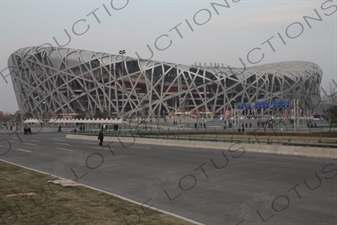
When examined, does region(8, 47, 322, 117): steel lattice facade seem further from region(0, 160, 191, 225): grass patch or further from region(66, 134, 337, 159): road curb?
region(0, 160, 191, 225): grass patch

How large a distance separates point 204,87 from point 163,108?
1225cm

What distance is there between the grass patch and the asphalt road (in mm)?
943

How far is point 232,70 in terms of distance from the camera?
395ft

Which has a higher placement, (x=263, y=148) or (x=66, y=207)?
(x=66, y=207)

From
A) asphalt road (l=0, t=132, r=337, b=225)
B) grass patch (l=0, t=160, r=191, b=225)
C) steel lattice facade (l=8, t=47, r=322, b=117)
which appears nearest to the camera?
grass patch (l=0, t=160, r=191, b=225)

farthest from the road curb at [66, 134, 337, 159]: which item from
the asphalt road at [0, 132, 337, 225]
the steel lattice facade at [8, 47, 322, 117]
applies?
the steel lattice facade at [8, 47, 322, 117]

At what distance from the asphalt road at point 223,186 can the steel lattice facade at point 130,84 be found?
87929mm

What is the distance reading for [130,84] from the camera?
363ft

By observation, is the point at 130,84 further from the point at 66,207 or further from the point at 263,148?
the point at 66,207

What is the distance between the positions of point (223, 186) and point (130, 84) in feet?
326

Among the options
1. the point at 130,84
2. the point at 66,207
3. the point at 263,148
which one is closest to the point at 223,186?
the point at 66,207

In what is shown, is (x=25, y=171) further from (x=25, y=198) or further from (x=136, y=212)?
(x=136, y=212)

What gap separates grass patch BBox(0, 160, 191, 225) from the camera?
7.38 metres

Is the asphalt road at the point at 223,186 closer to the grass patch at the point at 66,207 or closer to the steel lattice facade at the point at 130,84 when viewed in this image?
the grass patch at the point at 66,207
